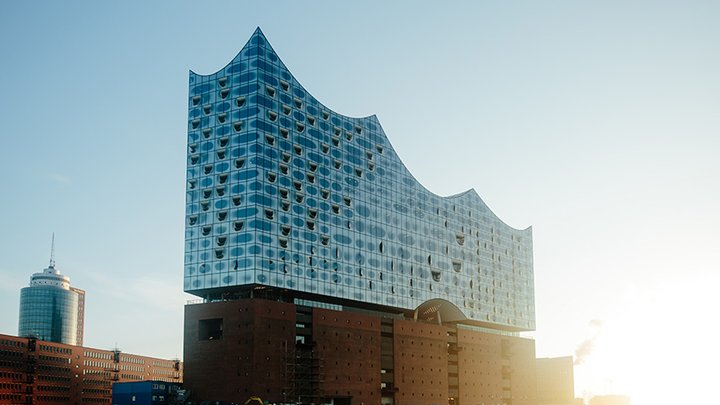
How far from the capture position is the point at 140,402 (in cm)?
12500

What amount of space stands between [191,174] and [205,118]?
8788 mm

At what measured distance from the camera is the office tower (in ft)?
391

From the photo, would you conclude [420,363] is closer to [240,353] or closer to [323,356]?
[323,356]

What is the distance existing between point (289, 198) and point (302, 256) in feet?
29.2

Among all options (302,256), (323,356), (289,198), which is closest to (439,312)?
(323,356)

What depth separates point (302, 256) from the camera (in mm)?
127250

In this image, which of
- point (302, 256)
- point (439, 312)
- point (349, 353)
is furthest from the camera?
point (439, 312)

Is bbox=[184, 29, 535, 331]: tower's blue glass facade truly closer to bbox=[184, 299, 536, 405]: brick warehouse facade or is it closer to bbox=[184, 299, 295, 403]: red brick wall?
bbox=[184, 299, 536, 405]: brick warehouse facade

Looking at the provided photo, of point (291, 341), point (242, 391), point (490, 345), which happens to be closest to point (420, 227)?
point (490, 345)

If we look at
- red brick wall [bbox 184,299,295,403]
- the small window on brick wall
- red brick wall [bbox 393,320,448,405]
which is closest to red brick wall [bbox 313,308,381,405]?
red brick wall [bbox 393,320,448,405]

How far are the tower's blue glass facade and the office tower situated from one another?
22 centimetres

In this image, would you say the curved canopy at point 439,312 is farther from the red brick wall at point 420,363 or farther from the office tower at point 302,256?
the red brick wall at point 420,363

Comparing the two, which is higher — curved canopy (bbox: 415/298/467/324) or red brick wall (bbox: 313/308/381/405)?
curved canopy (bbox: 415/298/467/324)

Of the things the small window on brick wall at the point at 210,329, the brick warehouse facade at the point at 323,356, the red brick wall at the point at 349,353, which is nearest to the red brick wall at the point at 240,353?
the brick warehouse facade at the point at 323,356
